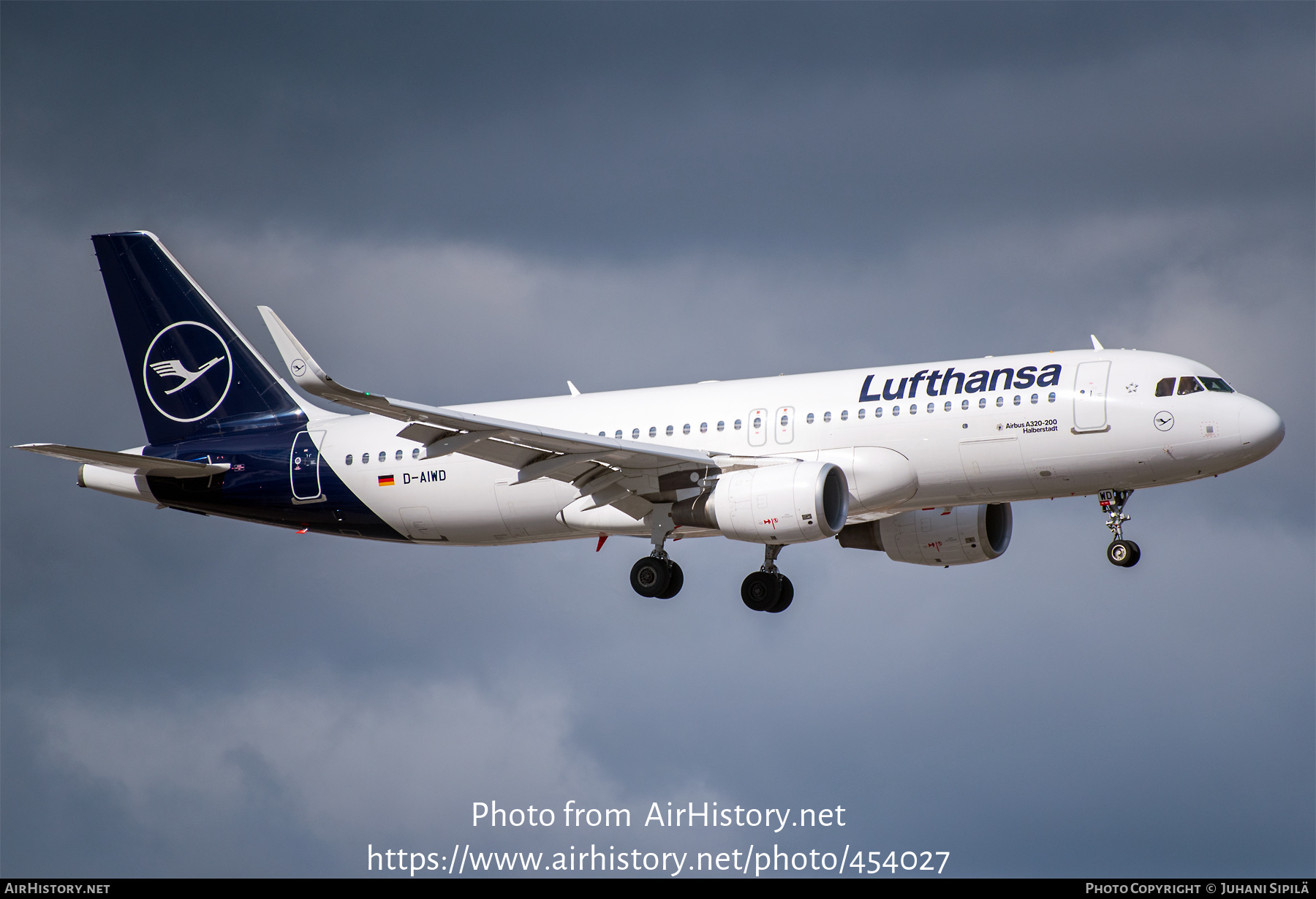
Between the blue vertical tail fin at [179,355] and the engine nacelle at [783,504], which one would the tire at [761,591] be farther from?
the blue vertical tail fin at [179,355]

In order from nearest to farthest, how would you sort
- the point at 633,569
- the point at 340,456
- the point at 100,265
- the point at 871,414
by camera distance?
the point at 871,414
the point at 633,569
the point at 340,456
the point at 100,265

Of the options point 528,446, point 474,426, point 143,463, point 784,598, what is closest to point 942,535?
point 784,598

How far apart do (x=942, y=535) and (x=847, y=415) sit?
697 cm

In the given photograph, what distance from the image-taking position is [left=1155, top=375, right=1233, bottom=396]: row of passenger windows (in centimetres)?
3494

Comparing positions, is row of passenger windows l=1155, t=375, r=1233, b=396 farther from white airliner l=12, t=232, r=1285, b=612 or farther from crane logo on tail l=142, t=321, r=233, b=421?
crane logo on tail l=142, t=321, r=233, b=421

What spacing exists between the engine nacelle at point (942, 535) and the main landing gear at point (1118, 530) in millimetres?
5472

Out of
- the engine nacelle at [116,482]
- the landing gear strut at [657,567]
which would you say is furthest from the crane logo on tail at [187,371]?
the landing gear strut at [657,567]

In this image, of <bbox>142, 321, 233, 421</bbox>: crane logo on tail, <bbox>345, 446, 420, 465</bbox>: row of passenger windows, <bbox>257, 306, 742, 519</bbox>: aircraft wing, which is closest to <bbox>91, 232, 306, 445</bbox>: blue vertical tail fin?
<bbox>142, 321, 233, 421</bbox>: crane logo on tail

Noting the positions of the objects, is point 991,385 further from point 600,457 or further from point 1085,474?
point 600,457

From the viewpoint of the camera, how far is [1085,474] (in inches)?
Result: 1393

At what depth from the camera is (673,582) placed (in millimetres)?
39594

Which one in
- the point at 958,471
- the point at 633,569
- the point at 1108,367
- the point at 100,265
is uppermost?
the point at 100,265

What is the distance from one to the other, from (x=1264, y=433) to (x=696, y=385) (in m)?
14.4

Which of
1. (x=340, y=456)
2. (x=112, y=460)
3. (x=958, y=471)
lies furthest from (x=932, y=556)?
(x=112, y=460)
